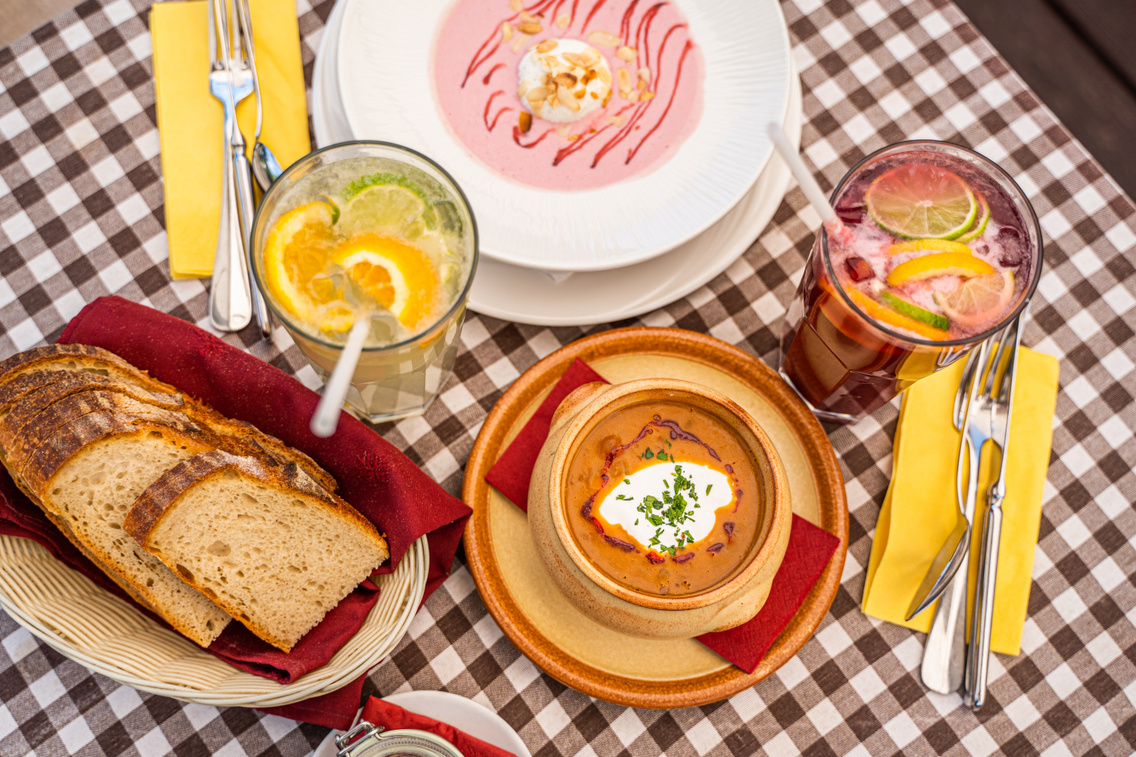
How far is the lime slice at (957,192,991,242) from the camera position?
1.39 metres

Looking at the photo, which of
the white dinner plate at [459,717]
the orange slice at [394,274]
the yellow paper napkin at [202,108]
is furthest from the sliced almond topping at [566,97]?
the white dinner plate at [459,717]


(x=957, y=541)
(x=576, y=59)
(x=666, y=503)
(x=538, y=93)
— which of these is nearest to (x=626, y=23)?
(x=576, y=59)

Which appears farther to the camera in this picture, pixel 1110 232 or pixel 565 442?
pixel 1110 232

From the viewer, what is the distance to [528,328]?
5.62 ft

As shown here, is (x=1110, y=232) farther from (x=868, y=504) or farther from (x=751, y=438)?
(x=751, y=438)

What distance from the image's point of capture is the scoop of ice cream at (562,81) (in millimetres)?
1570

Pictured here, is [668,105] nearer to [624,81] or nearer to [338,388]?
[624,81]

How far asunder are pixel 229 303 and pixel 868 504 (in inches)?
54.4

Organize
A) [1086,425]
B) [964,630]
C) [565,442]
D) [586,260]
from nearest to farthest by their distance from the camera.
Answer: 1. [565,442]
2. [586,260]
3. [964,630]
4. [1086,425]

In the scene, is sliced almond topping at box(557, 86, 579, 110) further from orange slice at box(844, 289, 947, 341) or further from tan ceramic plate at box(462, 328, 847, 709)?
orange slice at box(844, 289, 947, 341)

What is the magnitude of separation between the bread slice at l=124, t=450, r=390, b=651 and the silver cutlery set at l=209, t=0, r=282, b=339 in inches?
14.8

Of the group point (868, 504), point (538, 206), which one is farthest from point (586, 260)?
point (868, 504)

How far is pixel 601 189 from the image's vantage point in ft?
5.13

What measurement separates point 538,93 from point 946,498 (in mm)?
1157
